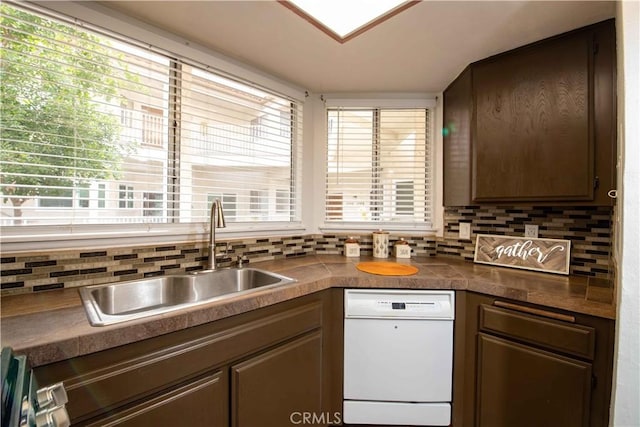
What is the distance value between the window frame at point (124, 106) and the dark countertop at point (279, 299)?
23 centimetres

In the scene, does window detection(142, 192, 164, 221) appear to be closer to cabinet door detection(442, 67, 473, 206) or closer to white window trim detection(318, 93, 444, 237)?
white window trim detection(318, 93, 444, 237)

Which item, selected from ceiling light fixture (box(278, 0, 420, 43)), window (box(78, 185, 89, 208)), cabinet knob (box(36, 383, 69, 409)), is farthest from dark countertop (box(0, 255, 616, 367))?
ceiling light fixture (box(278, 0, 420, 43))

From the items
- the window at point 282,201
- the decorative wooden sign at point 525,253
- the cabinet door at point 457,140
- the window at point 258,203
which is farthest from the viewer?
the window at point 282,201

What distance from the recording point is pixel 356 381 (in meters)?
1.49

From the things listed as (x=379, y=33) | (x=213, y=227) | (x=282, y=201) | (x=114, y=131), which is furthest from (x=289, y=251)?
(x=379, y=33)

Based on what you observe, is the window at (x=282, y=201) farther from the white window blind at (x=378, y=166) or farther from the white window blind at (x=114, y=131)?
the white window blind at (x=378, y=166)

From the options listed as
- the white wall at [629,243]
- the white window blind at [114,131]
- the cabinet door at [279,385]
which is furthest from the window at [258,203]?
the white wall at [629,243]

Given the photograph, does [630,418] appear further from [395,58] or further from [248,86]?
[248,86]

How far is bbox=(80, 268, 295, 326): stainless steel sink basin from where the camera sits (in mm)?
1140

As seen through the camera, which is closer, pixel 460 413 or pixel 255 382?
pixel 255 382

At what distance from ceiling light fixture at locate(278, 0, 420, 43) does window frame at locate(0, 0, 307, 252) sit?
2.75 ft

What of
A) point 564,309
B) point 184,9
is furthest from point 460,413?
point 184,9

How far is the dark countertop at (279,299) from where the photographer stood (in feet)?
2.38

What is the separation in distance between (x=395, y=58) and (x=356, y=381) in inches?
75.8
